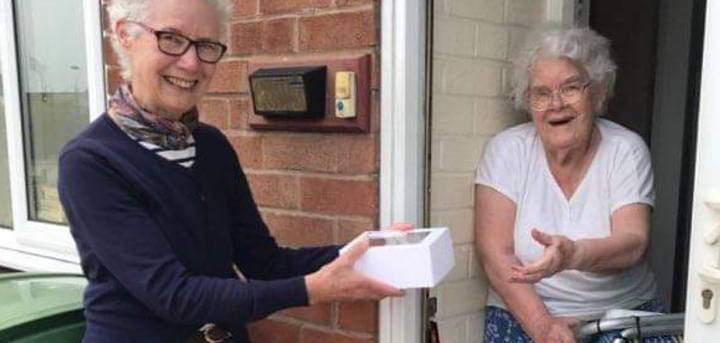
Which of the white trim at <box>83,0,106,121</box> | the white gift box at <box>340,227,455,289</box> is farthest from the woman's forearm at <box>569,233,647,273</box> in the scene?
the white trim at <box>83,0,106,121</box>

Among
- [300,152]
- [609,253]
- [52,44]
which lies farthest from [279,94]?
[52,44]

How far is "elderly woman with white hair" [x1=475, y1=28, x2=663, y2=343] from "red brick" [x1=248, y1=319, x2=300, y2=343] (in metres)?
0.60

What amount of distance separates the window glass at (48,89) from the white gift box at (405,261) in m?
1.91

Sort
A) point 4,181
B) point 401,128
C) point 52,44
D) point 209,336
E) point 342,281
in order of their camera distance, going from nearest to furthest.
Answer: point 342,281, point 209,336, point 401,128, point 52,44, point 4,181

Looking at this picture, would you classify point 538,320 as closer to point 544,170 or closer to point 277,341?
point 544,170

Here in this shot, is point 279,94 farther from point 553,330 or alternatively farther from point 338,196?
point 553,330

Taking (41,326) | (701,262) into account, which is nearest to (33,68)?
(41,326)

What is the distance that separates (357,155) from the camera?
1.76m

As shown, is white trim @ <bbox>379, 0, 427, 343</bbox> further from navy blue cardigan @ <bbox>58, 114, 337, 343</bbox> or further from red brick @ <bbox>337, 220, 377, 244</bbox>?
navy blue cardigan @ <bbox>58, 114, 337, 343</bbox>

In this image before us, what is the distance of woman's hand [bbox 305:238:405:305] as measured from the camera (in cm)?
145

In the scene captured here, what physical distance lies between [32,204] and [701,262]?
2800mm

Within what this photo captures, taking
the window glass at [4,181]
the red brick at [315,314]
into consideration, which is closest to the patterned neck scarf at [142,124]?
the red brick at [315,314]

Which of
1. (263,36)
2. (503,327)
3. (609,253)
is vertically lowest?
(503,327)

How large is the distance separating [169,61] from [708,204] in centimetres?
112
